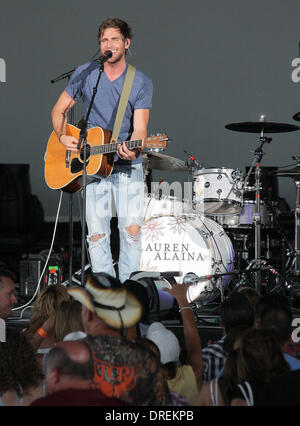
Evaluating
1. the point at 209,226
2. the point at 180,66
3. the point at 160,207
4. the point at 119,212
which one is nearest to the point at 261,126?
the point at 209,226

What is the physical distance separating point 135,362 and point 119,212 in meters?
2.51

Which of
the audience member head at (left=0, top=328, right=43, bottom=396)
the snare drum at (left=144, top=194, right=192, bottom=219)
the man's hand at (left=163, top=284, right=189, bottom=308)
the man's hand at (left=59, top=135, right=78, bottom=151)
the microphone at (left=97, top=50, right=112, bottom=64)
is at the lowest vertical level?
the audience member head at (left=0, top=328, right=43, bottom=396)

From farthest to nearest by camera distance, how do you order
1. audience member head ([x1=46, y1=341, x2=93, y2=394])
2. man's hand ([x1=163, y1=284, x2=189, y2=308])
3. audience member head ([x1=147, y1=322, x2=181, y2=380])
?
man's hand ([x1=163, y1=284, x2=189, y2=308]) < audience member head ([x1=147, y1=322, x2=181, y2=380]) < audience member head ([x1=46, y1=341, x2=93, y2=394])

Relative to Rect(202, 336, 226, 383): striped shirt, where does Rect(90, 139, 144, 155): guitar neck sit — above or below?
above

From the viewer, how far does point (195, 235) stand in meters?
6.68

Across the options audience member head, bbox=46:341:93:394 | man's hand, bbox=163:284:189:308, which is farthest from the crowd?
man's hand, bbox=163:284:189:308

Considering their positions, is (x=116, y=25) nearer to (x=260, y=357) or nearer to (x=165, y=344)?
(x=165, y=344)

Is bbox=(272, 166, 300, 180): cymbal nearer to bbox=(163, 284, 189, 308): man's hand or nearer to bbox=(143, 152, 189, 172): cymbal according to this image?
bbox=(143, 152, 189, 172): cymbal

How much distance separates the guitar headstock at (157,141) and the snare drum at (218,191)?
2.88 metres

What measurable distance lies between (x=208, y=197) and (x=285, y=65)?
8.77 ft

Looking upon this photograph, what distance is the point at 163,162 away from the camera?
286 inches

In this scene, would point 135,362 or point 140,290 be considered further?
point 140,290

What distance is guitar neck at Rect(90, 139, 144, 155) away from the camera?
453 centimetres

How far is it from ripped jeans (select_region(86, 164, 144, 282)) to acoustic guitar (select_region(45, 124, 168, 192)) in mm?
112
